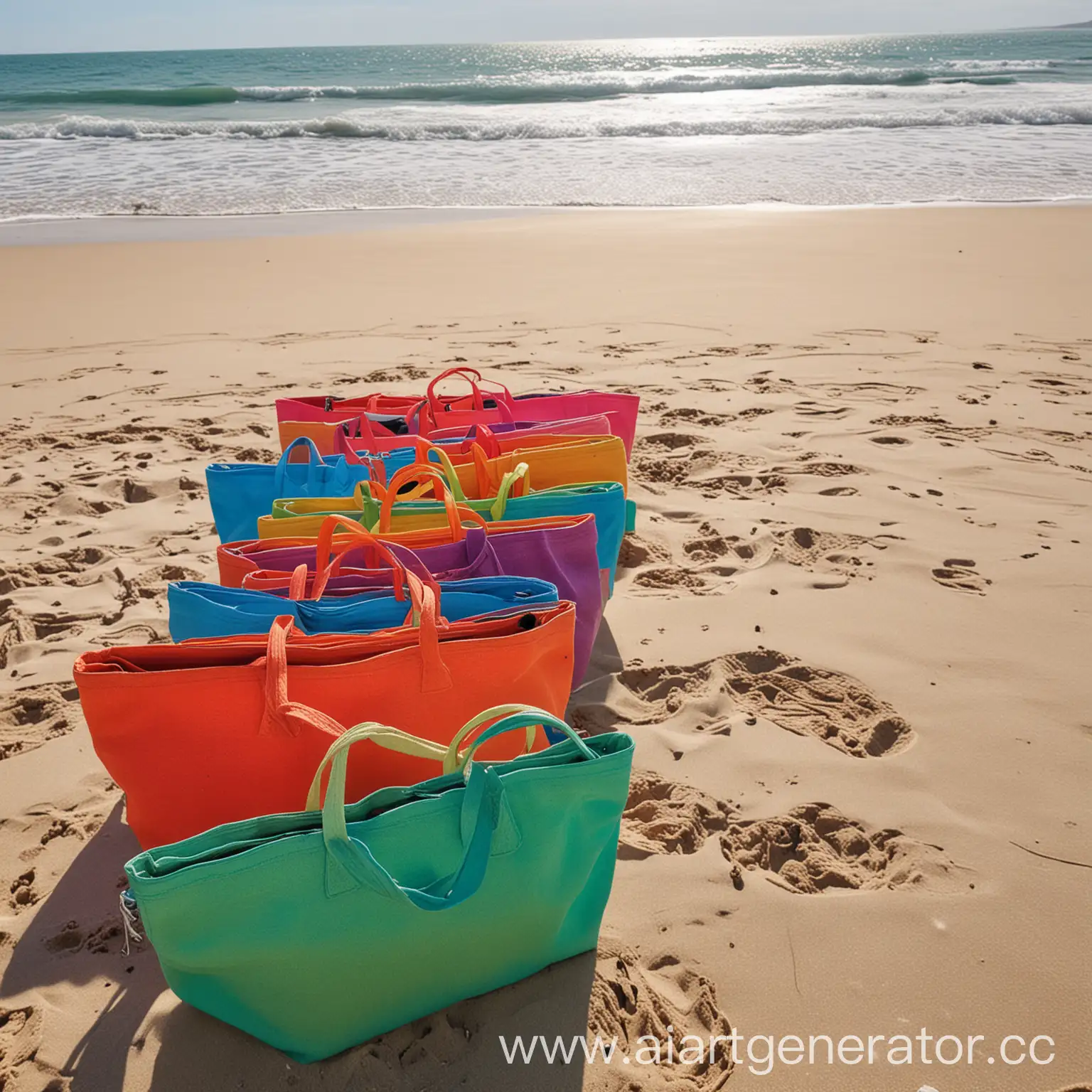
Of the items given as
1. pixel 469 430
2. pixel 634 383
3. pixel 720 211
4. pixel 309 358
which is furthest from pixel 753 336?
pixel 720 211

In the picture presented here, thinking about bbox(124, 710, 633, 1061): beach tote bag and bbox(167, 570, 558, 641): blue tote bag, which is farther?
bbox(167, 570, 558, 641): blue tote bag

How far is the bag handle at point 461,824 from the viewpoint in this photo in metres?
1.30

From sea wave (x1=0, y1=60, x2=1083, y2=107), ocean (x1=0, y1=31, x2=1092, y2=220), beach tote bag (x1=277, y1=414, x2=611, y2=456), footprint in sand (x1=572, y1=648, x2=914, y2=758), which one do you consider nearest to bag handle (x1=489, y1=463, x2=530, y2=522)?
beach tote bag (x1=277, y1=414, x2=611, y2=456)

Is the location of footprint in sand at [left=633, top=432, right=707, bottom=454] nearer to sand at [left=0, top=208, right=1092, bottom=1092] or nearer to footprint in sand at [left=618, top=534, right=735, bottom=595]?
sand at [left=0, top=208, right=1092, bottom=1092]

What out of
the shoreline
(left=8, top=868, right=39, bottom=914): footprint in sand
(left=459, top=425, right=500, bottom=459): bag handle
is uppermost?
(left=459, top=425, right=500, bottom=459): bag handle

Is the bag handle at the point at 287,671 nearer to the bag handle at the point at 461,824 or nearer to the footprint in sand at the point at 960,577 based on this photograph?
the bag handle at the point at 461,824

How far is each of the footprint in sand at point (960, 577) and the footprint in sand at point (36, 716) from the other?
2712mm

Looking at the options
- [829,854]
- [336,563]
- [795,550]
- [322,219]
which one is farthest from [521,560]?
[322,219]

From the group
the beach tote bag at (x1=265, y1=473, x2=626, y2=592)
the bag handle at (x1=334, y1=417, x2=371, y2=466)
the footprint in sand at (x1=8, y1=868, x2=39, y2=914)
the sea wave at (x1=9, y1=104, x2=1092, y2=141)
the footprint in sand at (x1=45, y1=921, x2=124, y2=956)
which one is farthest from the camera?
the sea wave at (x1=9, y1=104, x2=1092, y2=141)

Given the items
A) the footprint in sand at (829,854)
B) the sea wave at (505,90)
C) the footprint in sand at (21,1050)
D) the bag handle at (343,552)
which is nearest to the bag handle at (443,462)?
the bag handle at (343,552)

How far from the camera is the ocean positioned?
11.5 metres

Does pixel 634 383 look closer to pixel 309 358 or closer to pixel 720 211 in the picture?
pixel 309 358

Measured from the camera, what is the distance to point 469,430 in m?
2.66

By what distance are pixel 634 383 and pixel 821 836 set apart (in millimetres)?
3368
